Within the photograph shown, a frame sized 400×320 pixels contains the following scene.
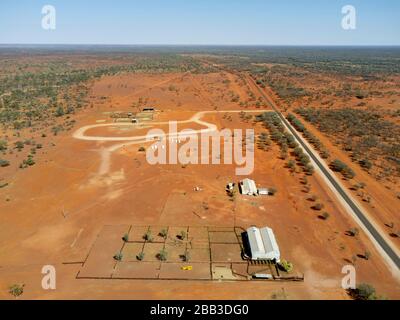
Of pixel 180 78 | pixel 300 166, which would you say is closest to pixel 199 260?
pixel 300 166

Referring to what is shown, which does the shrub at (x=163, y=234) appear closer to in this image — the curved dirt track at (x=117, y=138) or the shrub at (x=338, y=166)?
the curved dirt track at (x=117, y=138)

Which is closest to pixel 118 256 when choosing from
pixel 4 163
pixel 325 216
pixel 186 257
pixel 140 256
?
pixel 140 256

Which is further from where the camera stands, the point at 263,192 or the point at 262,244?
the point at 263,192

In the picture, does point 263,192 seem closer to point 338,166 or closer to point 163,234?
point 338,166

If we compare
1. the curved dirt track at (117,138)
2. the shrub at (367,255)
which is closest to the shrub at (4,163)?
the curved dirt track at (117,138)
